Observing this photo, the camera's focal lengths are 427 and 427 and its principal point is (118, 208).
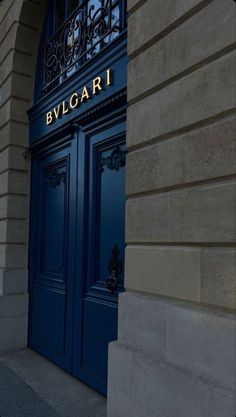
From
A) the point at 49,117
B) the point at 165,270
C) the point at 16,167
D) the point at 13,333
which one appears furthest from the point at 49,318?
the point at 165,270

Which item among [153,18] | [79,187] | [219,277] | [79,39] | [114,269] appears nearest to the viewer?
[219,277]

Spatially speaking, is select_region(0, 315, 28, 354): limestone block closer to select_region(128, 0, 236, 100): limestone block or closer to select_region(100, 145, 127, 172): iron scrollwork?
select_region(100, 145, 127, 172): iron scrollwork

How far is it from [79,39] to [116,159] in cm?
204

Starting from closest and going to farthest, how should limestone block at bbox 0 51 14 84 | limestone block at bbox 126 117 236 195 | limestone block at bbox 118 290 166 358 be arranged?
1. limestone block at bbox 126 117 236 195
2. limestone block at bbox 118 290 166 358
3. limestone block at bbox 0 51 14 84

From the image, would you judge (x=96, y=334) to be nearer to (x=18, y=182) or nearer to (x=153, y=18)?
(x=18, y=182)

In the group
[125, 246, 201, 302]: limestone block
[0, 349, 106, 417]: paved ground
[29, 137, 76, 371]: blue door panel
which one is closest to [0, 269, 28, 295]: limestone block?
[29, 137, 76, 371]: blue door panel

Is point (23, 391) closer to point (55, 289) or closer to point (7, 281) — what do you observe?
point (55, 289)

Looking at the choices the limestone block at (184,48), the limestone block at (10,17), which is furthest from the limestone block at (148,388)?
the limestone block at (10,17)

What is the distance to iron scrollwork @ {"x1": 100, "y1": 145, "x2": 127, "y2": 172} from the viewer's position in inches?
177

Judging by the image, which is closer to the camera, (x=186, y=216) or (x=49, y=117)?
(x=186, y=216)

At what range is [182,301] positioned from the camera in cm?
293

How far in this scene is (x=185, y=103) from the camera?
9.80 feet

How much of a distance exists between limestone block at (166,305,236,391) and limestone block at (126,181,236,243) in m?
0.49

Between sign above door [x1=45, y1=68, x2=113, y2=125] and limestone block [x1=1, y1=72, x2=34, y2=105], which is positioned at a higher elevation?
limestone block [x1=1, y1=72, x2=34, y2=105]
